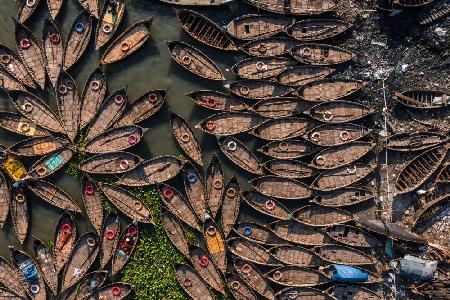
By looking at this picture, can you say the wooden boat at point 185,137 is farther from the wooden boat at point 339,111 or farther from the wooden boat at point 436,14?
the wooden boat at point 436,14

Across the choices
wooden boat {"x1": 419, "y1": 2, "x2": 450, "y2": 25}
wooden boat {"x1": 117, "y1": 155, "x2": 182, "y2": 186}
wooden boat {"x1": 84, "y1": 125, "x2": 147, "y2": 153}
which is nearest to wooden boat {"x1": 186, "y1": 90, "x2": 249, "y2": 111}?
wooden boat {"x1": 117, "y1": 155, "x2": 182, "y2": 186}

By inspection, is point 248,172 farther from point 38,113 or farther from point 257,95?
point 38,113

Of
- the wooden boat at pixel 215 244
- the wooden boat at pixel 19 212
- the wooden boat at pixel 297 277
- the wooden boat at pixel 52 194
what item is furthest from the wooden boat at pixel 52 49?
the wooden boat at pixel 297 277

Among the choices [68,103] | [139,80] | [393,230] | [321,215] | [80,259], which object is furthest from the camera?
[139,80]

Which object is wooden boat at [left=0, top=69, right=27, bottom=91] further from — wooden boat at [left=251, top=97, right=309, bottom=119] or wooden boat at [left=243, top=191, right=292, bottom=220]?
wooden boat at [left=243, top=191, right=292, bottom=220]

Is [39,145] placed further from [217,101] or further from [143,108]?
[217,101]

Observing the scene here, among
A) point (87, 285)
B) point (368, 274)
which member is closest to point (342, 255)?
point (368, 274)
